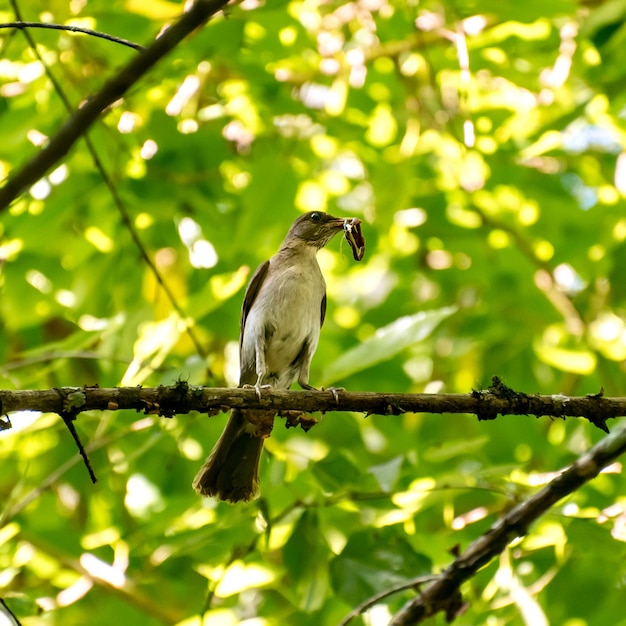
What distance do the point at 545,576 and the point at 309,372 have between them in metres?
2.03

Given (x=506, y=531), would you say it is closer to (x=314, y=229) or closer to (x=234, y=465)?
(x=234, y=465)

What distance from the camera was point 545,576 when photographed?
4.23 m

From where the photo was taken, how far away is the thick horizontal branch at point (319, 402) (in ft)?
10.1

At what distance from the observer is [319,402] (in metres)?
3.46

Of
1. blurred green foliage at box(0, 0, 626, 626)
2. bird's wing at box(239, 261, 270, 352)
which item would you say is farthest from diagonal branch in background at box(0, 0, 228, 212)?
bird's wing at box(239, 261, 270, 352)

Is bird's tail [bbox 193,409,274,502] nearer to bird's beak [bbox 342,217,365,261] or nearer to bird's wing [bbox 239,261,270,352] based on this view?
bird's wing [bbox 239,261,270,352]

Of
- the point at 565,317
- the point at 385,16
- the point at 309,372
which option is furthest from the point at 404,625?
the point at 385,16

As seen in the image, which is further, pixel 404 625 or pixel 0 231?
pixel 0 231

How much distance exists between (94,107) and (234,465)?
324cm

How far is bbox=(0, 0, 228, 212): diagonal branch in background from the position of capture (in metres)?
1.73

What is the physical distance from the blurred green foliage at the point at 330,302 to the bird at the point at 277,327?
0.53 feet

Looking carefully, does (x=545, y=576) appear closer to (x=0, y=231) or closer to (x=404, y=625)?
(x=404, y=625)

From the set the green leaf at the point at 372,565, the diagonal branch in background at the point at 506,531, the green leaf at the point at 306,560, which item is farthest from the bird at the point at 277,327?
the diagonal branch in background at the point at 506,531

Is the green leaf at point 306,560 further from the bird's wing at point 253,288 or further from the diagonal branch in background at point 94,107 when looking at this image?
the diagonal branch in background at point 94,107
